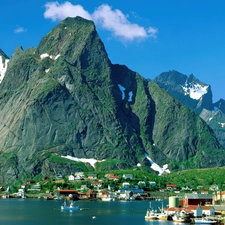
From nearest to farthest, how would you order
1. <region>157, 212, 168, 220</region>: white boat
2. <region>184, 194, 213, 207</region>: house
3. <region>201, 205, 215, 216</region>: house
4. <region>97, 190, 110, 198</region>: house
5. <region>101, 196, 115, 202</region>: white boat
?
<region>201, 205, 215, 216</region>: house → <region>157, 212, 168, 220</region>: white boat → <region>184, 194, 213, 207</region>: house → <region>101, 196, 115, 202</region>: white boat → <region>97, 190, 110, 198</region>: house

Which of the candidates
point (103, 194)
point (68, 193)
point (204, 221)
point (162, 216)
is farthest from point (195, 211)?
point (68, 193)

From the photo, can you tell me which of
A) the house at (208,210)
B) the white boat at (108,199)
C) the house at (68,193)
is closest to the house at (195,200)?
the house at (208,210)

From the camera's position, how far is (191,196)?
11781 centimetres

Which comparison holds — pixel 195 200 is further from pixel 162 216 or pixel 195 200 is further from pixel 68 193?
pixel 68 193

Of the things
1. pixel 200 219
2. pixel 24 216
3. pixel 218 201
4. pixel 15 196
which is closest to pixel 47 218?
pixel 24 216

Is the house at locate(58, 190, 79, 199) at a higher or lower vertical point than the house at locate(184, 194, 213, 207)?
higher

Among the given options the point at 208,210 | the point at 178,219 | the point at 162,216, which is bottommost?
the point at 178,219

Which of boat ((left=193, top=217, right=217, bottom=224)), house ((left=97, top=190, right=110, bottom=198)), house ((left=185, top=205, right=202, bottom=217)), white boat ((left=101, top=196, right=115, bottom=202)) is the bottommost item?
boat ((left=193, top=217, right=217, bottom=224))

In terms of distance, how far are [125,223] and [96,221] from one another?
17.4 feet

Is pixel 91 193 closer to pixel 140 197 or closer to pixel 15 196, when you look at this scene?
pixel 140 197

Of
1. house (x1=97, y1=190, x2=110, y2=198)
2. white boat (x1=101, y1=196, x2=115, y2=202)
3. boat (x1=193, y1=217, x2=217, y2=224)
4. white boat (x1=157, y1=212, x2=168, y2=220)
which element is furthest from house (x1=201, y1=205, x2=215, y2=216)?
house (x1=97, y1=190, x2=110, y2=198)

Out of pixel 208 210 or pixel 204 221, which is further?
pixel 208 210

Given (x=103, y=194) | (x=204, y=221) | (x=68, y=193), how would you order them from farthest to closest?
(x=68, y=193)
(x=103, y=194)
(x=204, y=221)

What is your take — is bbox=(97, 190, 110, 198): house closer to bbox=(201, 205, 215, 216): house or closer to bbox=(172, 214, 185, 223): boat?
bbox=(201, 205, 215, 216): house
